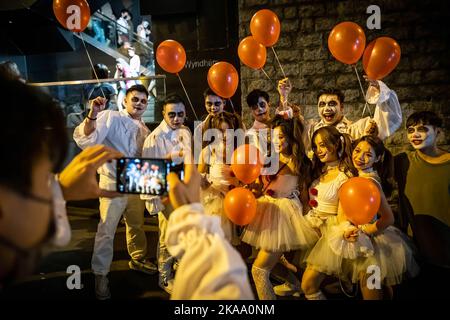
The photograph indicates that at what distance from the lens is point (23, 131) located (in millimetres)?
754

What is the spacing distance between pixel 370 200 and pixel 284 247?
0.78 m

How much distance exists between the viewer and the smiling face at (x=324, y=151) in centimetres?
283

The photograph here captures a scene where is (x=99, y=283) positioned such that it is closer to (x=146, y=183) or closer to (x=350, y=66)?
(x=146, y=183)

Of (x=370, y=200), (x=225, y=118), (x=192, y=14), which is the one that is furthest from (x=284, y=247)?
(x=192, y=14)

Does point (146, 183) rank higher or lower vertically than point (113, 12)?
lower

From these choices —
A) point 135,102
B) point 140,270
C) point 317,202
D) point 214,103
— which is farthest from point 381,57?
point 140,270

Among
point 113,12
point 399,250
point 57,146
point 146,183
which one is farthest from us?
point 113,12

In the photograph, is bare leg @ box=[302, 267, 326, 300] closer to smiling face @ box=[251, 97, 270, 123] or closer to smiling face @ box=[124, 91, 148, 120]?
smiling face @ box=[251, 97, 270, 123]

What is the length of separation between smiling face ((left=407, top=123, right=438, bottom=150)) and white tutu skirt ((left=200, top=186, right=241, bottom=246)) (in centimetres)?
179

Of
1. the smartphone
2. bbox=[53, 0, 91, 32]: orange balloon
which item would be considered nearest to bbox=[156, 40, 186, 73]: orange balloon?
bbox=[53, 0, 91, 32]: orange balloon

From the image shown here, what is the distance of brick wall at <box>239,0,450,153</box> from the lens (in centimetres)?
455

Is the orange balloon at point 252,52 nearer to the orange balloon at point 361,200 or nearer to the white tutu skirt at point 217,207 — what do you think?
the white tutu skirt at point 217,207

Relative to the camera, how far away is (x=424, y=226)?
315 centimetres

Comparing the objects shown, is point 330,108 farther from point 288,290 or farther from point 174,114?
point 288,290
